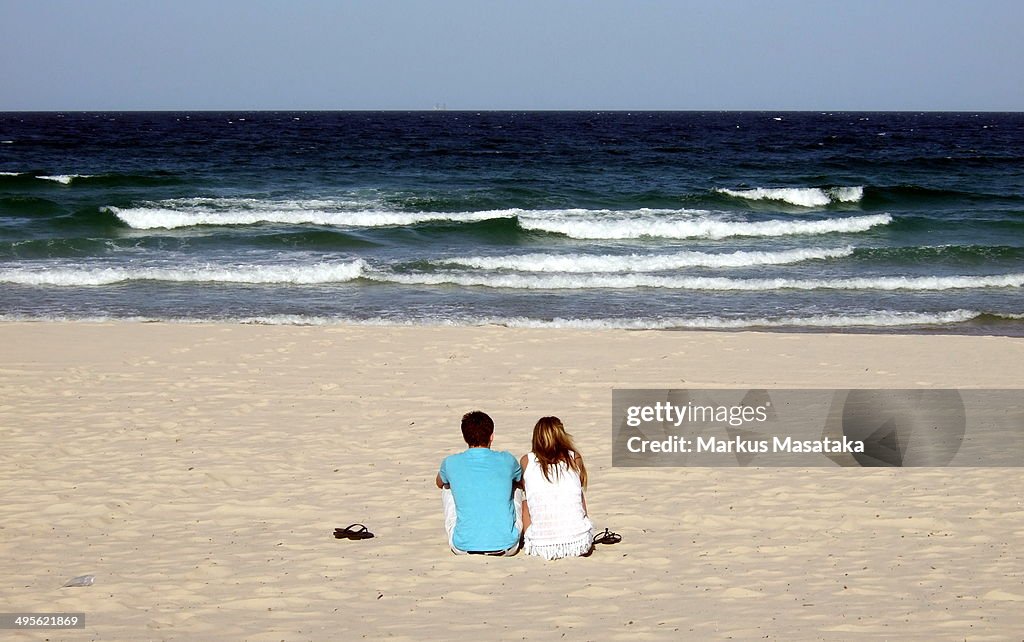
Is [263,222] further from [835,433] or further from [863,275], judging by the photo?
[835,433]

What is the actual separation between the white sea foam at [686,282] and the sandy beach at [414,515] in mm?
6063

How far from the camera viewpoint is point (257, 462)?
770 centimetres

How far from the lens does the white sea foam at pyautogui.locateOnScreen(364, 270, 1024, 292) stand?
17391mm

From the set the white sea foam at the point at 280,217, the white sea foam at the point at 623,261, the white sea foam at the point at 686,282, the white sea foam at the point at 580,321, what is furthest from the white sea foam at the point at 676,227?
the white sea foam at the point at 580,321

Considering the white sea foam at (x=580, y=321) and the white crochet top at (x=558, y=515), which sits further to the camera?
the white sea foam at (x=580, y=321)

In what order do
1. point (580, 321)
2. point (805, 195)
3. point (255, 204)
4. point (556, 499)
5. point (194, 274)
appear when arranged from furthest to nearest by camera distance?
point (805, 195), point (255, 204), point (194, 274), point (580, 321), point (556, 499)

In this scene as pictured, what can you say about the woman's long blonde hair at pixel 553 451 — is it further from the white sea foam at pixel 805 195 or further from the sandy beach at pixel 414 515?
the white sea foam at pixel 805 195

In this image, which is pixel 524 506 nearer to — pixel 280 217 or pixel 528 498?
pixel 528 498

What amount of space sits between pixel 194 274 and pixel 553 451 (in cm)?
1337

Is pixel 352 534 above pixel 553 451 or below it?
below

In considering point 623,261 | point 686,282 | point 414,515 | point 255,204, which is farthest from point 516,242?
point 414,515

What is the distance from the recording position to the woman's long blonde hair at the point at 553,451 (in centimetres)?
584

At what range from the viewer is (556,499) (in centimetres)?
584

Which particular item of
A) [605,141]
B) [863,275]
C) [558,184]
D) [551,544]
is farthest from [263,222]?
[605,141]
